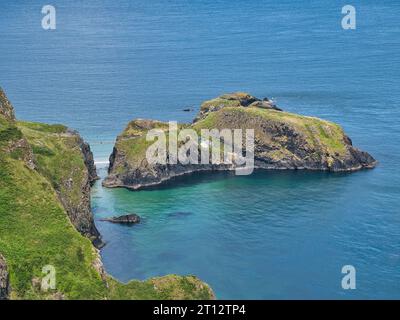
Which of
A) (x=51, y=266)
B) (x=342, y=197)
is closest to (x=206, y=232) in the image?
(x=342, y=197)

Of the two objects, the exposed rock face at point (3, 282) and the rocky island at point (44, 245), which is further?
the rocky island at point (44, 245)

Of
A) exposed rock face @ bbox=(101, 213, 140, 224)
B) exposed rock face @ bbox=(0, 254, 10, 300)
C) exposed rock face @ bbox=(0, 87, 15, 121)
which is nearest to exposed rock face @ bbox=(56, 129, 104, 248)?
exposed rock face @ bbox=(101, 213, 140, 224)

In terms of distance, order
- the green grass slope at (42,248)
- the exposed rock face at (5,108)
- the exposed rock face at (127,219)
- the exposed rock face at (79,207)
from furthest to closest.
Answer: the exposed rock face at (127,219)
the exposed rock face at (5,108)
the exposed rock face at (79,207)
the green grass slope at (42,248)

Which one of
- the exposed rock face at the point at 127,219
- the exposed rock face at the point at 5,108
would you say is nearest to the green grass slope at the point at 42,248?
the exposed rock face at the point at 5,108

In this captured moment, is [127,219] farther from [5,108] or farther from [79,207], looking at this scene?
[5,108]

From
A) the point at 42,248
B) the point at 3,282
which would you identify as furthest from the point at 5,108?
the point at 3,282

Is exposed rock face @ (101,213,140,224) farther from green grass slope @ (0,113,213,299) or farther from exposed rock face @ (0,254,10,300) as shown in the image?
exposed rock face @ (0,254,10,300)

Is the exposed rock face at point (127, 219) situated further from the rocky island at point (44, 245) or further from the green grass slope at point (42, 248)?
the green grass slope at point (42, 248)

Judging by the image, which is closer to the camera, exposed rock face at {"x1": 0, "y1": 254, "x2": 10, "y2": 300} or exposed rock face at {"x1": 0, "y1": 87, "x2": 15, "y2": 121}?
exposed rock face at {"x1": 0, "y1": 254, "x2": 10, "y2": 300}
